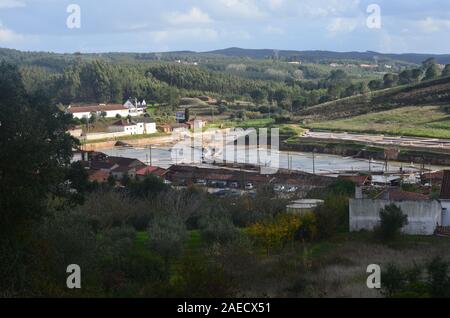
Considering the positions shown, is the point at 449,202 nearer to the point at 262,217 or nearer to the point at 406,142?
the point at 262,217

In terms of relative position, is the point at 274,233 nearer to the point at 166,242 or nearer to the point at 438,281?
the point at 166,242

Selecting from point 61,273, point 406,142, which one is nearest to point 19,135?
point 61,273

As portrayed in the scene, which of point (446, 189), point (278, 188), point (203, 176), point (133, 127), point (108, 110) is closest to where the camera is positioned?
point (446, 189)

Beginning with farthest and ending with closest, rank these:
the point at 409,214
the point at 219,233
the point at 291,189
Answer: the point at 291,189, the point at 409,214, the point at 219,233

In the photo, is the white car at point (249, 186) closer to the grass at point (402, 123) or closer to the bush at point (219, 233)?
the bush at point (219, 233)

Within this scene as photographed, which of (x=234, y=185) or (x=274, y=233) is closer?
(x=274, y=233)

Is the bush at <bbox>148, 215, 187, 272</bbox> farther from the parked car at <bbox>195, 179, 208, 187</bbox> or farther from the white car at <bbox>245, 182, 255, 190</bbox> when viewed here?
the parked car at <bbox>195, 179, 208, 187</bbox>

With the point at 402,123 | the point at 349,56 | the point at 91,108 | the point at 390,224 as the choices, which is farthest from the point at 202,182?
the point at 349,56
